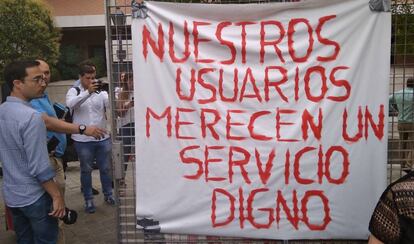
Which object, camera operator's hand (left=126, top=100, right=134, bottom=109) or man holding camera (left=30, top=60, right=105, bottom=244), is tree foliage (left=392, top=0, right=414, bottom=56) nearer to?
camera operator's hand (left=126, top=100, right=134, bottom=109)

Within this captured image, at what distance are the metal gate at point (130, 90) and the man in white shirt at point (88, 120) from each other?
1.88 metres

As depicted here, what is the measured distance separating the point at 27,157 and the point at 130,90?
2.62ft

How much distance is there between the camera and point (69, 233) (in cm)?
459

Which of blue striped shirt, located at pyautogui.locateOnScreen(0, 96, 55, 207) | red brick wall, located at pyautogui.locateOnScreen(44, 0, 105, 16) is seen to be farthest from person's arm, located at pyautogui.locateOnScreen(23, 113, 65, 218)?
red brick wall, located at pyautogui.locateOnScreen(44, 0, 105, 16)

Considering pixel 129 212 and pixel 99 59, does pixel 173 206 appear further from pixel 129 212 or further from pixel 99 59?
pixel 99 59

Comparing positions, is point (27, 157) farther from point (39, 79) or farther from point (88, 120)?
point (88, 120)

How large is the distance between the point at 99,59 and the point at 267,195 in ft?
50.1

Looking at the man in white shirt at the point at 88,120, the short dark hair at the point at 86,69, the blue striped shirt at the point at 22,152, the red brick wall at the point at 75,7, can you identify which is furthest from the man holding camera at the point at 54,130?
the red brick wall at the point at 75,7

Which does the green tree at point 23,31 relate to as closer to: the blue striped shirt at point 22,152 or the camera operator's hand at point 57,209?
the blue striped shirt at point 22,152

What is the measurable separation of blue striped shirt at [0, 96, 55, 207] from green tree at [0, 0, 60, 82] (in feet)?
29.5

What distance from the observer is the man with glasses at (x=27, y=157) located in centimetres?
279

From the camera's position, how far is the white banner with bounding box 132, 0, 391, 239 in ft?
9.34

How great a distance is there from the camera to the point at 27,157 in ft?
9.23

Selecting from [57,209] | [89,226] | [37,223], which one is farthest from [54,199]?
[89,226]
